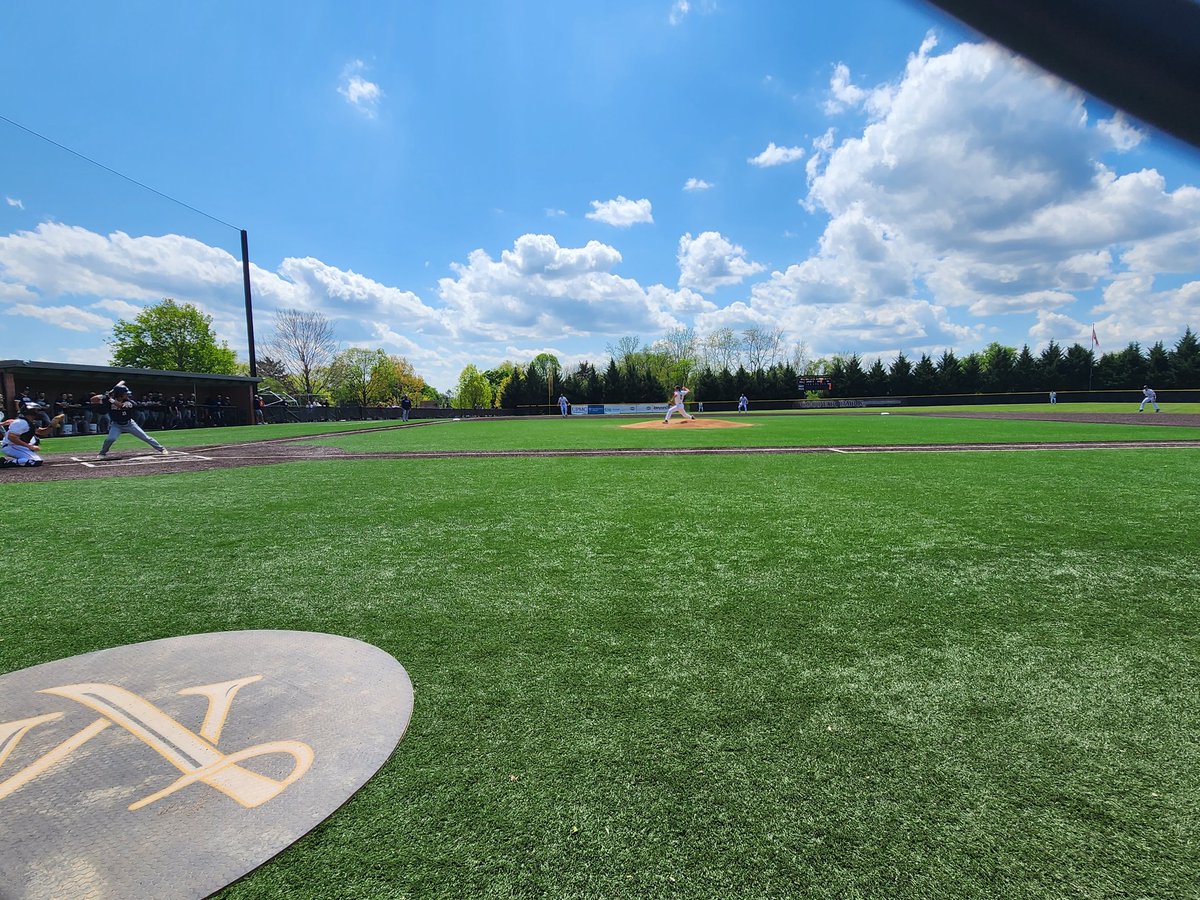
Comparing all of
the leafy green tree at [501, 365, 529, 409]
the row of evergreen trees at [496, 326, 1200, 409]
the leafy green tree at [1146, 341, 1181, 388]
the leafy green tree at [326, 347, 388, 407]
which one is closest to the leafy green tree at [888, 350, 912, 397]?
the row of evergreen trees at [496, 326, 1200, 409]

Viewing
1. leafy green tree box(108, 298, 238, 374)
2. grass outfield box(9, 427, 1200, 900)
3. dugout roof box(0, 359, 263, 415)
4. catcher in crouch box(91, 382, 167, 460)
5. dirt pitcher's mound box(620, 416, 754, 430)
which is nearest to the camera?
grass outfield box(9, 427, 1200, 900)

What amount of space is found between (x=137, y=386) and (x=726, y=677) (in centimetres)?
3823

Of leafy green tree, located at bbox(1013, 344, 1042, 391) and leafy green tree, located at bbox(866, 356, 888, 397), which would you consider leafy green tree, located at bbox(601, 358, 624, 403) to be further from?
leafy green tree, located at bbox(1013, 344, 1042, 391)

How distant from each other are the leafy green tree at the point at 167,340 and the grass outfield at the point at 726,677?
57.7m

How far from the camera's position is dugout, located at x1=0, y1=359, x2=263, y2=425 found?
24.8 metres

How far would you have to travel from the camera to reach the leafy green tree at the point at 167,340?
5281 centimetres

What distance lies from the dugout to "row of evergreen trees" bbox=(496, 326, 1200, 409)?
33083 millimetres

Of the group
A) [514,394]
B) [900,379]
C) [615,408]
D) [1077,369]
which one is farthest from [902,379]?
[514,394]

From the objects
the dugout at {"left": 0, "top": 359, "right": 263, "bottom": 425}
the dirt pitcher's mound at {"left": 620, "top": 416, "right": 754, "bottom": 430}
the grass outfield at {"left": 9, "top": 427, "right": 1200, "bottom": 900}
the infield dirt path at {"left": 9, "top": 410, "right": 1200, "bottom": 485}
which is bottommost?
the grass outfield at {"left": 9, "top": 427, "right": 1200, "bottom": 900}

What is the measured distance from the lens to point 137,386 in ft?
103

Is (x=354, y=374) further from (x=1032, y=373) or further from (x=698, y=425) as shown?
(x=1032, y=373)

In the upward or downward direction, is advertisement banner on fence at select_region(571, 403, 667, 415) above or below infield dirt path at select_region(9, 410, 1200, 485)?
above

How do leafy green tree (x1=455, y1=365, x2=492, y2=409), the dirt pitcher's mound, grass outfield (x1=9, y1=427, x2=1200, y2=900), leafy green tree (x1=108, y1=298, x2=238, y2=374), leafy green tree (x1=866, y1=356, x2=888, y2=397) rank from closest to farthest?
grass outfield (x1=9, y1=427, x2=1200, y2=900), the dirt pitcher's mound, leafy green tree (x1=108, y1=298, x2=238, y2=374), leafy green tree (x1=866, y1=356, x2=888, y2=397), leafy green tree (x1=455, y1=365, x2=492, y2=409)

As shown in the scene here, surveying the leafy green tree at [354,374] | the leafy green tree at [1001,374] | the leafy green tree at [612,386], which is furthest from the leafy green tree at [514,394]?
the leafy green tree at [1001,374]
